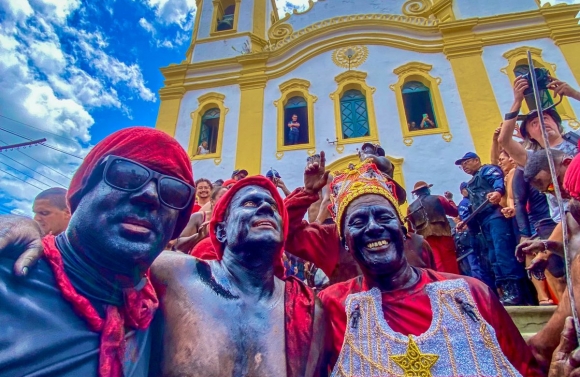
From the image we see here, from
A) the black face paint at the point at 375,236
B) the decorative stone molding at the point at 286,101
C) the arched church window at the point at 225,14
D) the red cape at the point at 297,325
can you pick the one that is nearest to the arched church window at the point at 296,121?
the decorative stone molding at the point at 286,101

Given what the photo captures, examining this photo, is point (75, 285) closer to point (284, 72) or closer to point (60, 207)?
point (60, 207)

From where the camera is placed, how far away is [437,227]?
424 cm

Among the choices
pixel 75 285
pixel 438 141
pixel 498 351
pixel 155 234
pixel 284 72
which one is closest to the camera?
pixel 75 285

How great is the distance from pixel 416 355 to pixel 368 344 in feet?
0.71

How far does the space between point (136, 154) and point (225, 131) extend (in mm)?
8953

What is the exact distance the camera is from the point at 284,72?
35.1 feet

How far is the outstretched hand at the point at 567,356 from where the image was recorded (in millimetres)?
1134

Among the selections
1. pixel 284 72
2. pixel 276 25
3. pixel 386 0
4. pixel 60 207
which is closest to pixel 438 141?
pixel 284 72

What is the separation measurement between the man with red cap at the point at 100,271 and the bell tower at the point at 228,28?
11326mm

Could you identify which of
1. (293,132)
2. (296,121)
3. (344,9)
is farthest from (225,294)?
(344,9)

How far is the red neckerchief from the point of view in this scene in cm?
107

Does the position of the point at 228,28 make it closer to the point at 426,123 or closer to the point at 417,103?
the point at 417,103

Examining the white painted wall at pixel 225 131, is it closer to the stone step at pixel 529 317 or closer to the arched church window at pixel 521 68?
the stone step at pixel 529 317

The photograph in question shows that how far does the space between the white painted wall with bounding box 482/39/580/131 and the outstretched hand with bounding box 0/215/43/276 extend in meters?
10.1
